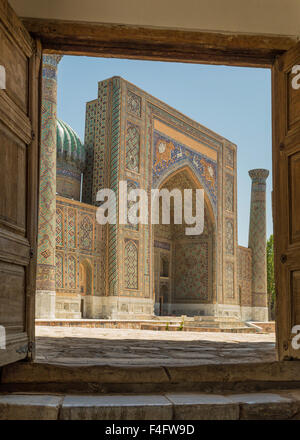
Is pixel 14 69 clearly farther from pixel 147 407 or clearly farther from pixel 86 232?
pixel 86 232

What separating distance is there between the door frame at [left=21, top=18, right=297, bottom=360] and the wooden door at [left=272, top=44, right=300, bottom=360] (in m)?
0.09

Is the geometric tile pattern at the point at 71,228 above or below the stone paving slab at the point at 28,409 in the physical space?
above

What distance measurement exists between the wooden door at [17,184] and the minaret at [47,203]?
9.40 metres

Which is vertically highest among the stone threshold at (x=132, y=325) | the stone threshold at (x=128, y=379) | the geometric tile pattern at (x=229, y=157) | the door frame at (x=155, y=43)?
the geometric tile pattern at (x=229, y=157)

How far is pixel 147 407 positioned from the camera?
2006mm

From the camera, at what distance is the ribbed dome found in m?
16.0

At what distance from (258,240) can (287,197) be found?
19.7 metres

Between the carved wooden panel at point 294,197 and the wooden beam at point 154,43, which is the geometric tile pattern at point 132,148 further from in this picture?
the carved wooden panel at point 294,197

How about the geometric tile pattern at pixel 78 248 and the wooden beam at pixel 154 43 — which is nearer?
the wooden beam at pixel 154 43

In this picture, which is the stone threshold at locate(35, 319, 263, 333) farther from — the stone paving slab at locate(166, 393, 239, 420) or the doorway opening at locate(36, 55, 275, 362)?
the stone paving slab at locate(166, 393, 239, 420)

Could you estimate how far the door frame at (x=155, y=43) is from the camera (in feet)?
9.27

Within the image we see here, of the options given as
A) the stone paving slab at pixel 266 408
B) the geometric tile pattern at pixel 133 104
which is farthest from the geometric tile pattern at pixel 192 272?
the stone paving slab at pixel 266 408

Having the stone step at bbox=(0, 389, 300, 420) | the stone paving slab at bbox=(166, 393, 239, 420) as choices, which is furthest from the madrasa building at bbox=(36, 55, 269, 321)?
the stone paving slab at bbox=(166, 393, 239, 420)
